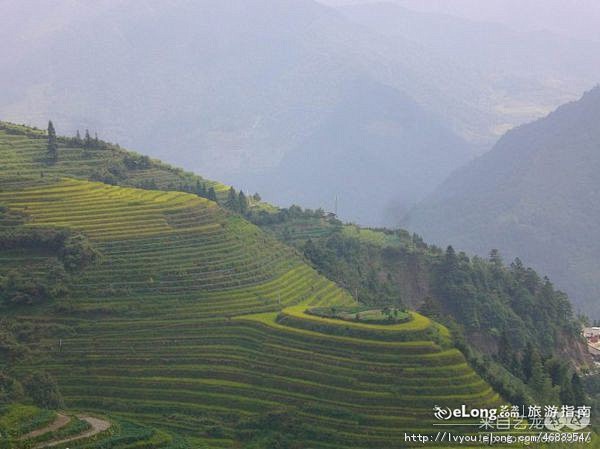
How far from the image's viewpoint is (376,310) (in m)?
57.2

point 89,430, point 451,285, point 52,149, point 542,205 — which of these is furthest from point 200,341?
point 542,205

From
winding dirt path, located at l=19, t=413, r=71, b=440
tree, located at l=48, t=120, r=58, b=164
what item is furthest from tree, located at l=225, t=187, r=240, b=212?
winding dirt path, located at l=19, t=413, r=71, b=440

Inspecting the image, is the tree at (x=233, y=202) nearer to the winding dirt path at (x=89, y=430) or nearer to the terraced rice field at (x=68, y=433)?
the winding dirt path at (x=89, y=430)

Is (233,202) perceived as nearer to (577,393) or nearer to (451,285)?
(451,285)

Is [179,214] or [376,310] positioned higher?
[179,214]

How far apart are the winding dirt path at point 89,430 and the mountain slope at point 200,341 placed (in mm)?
2967

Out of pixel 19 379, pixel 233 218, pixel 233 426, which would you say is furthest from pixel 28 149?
pixel 233 426

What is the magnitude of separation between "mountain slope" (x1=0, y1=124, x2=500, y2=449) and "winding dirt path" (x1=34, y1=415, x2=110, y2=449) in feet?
9.74

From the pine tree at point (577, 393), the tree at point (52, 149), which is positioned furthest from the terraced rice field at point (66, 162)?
the pine tree at point (577, 393)

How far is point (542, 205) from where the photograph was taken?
514 ft

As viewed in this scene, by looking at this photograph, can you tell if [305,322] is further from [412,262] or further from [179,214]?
[412,262]

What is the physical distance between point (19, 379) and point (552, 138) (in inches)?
5516

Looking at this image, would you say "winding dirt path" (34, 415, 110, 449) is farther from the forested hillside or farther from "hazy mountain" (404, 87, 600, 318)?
"hazy mountain" (404, 87, 600, 318)

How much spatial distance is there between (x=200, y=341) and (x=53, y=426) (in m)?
13.7
